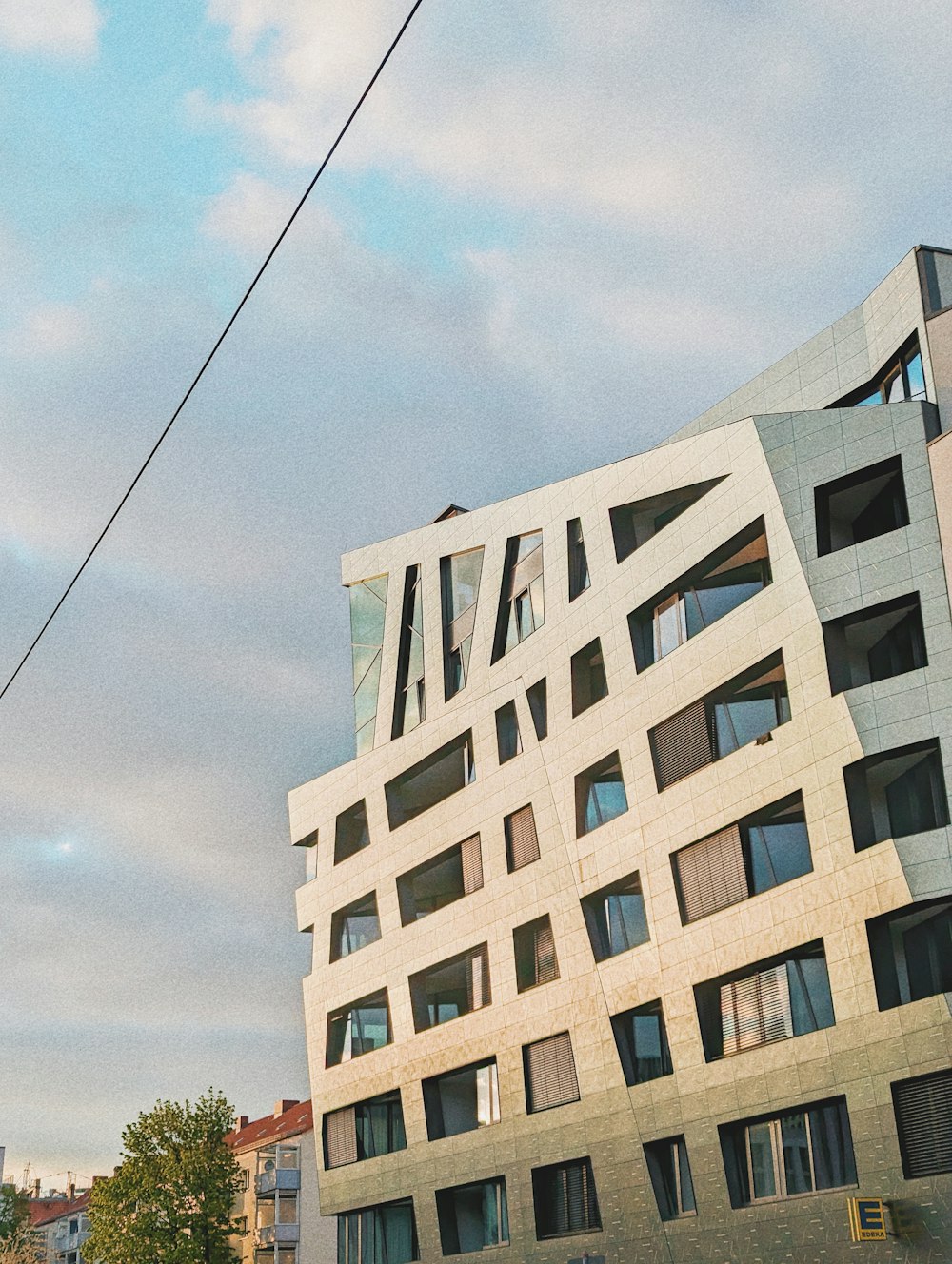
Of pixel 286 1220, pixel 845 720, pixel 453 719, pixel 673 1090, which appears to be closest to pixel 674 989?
pixel 673 1090

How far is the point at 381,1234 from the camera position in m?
45.9

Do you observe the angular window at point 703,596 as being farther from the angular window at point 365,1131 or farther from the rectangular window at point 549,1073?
the angular window at point 365,1131

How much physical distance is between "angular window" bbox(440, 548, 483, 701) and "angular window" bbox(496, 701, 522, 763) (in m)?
2.51

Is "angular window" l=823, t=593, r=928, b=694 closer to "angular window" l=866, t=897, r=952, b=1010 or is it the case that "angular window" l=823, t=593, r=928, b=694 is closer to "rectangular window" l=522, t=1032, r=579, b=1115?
"angular window" l=866, t=897, r=952, b=1010

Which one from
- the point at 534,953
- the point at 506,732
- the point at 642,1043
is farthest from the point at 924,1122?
the point at 506,732

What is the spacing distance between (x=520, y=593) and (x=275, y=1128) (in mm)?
60208

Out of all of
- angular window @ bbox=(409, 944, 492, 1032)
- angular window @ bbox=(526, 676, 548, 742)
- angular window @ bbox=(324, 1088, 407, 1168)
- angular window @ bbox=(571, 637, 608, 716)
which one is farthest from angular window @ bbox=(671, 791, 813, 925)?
angular window @ bbox=(324, 1088, 407, 1168)

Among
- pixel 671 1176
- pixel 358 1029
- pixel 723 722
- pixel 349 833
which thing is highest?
→ pixel 349 833

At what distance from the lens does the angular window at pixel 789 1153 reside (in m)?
29.5

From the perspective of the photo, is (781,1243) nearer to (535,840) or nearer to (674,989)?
(674,989)

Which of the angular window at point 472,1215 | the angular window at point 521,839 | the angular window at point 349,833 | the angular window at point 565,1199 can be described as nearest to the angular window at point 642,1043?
the angular window at point 565,1199

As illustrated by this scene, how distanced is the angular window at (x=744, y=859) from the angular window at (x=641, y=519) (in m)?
8.36

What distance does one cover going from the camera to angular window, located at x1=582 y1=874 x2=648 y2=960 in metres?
36.6

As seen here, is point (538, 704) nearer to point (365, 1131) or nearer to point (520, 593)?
point (520, 593)
